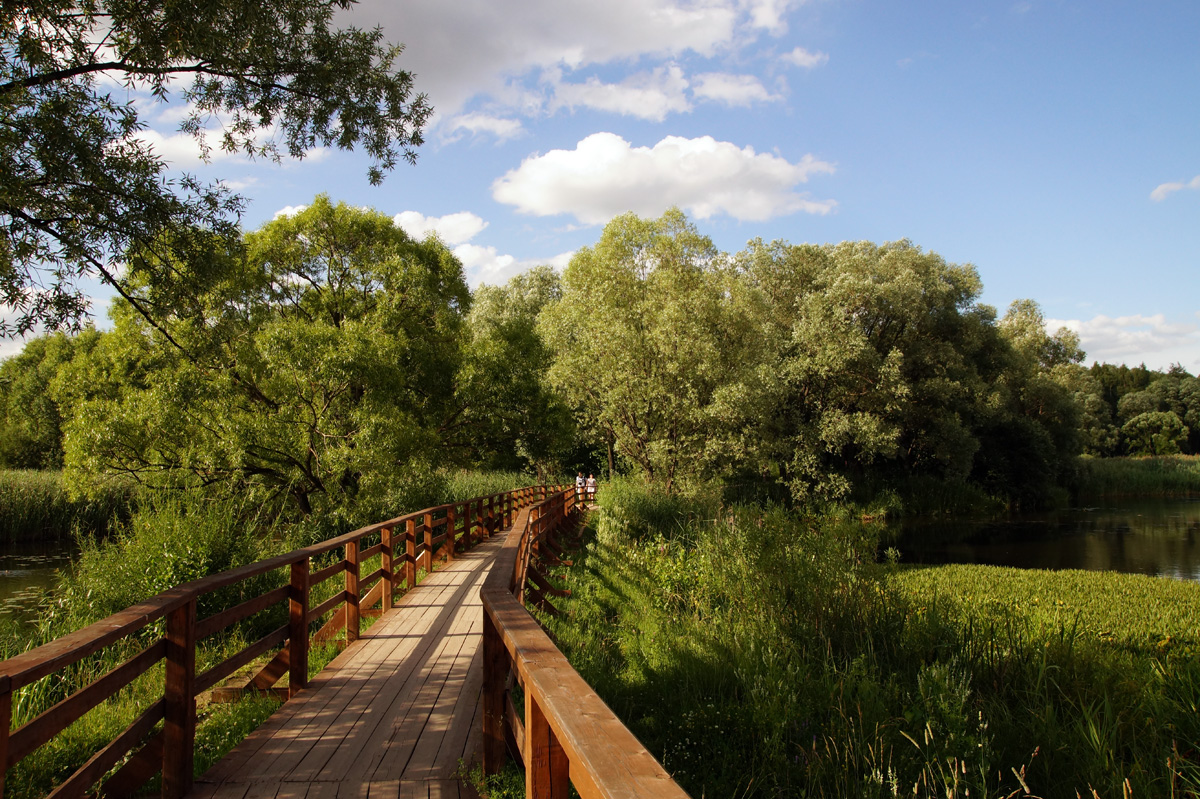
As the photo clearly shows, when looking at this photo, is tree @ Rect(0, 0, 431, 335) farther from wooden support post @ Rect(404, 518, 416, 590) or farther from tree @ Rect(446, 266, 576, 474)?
tree @ Rect(446, 266, 576, 474)

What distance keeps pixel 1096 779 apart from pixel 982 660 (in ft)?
5.59

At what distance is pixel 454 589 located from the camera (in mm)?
9508

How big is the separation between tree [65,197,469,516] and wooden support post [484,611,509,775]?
899cm

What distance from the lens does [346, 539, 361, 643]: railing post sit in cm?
673

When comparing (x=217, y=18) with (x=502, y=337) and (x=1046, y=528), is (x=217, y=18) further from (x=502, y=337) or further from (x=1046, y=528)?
(x=1046, y=528)

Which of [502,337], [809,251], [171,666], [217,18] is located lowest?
[171,666]

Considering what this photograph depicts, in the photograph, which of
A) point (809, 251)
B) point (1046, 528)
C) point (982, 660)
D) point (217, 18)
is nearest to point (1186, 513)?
point (1046, 528)

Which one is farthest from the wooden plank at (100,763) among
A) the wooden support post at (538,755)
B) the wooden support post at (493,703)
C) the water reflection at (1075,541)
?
the water reflection at (1075,541)

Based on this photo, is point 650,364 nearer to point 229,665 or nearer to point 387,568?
point 387,568

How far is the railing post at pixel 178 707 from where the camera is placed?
12.0 feet

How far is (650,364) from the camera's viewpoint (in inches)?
919

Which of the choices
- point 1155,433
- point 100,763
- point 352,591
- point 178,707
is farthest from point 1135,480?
point 100,763

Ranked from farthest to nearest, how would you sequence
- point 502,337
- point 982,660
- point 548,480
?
point 548,480 → point 502,337 → point 982,660

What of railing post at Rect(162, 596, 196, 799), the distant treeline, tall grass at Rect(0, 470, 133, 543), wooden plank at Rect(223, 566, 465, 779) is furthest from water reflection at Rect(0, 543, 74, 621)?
railing post at Rect(162, 596, 196, 799)
